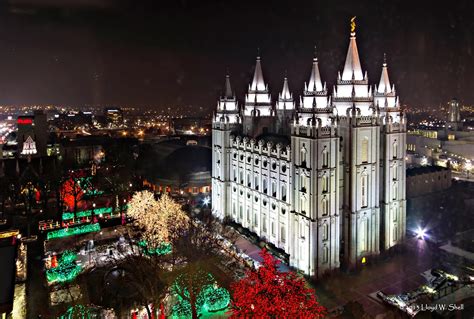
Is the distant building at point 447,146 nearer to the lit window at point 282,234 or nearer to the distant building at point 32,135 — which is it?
the lit window at point 282,234

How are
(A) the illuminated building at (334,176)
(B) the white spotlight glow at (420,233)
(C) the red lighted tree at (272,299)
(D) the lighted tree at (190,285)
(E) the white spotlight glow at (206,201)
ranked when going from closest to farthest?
(C) the red lighted tree at (272,299)
(D) the lighted tree at (190,285)
(A) the illuminated building at (334,176)
(B) the white spotlight glow at (420,233)
(E) the white spotlight glow at (206,201)

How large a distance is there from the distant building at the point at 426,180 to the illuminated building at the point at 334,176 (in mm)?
15675

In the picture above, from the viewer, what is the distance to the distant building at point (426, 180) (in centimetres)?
5959

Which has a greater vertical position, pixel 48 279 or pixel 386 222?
pixel 386 222

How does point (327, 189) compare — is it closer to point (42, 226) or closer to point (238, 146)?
point (238, 146)

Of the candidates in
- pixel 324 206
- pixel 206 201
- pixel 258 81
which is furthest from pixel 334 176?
pixel 206 201

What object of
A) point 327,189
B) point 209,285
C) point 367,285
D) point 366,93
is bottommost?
point 367,285

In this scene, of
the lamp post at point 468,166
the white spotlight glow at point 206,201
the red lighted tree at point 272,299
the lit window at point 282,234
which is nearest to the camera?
the red lighted tree at point 272,299

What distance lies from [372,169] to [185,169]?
42897mm

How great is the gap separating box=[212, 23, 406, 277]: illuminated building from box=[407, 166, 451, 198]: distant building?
51.4ft

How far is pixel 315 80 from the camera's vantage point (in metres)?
40.7

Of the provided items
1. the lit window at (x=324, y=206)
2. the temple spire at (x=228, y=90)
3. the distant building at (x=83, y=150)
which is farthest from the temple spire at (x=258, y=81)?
the distant building at (x=83, y=150)

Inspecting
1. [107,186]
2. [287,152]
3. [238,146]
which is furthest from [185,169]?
[287,152]

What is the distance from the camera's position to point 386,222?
44.3m
